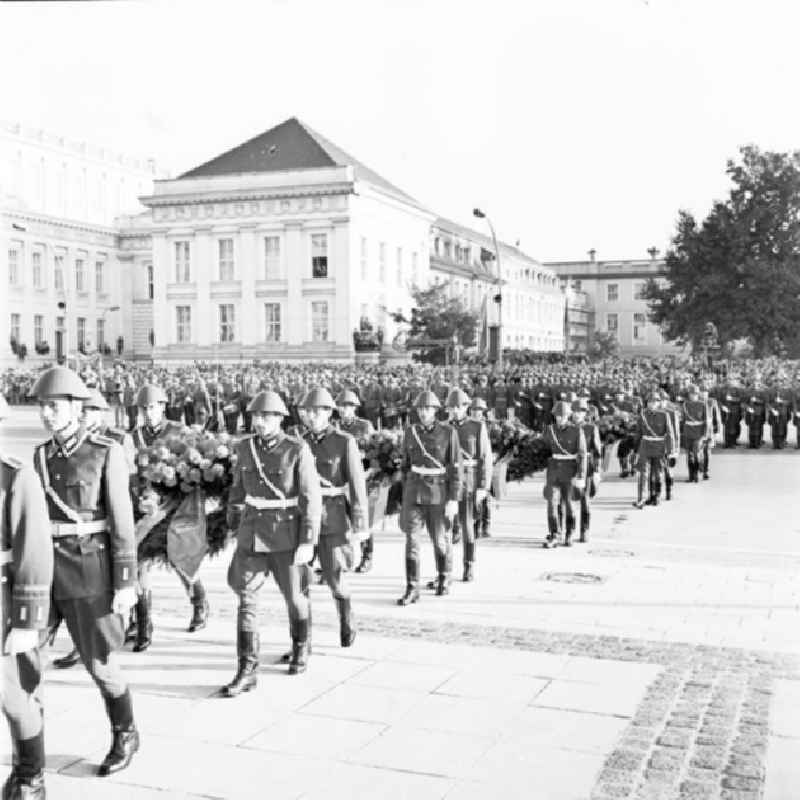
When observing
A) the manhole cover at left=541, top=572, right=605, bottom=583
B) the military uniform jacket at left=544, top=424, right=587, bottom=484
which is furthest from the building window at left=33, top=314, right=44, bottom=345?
the manhole cover at left=541, top=572, right=605, bottom=583

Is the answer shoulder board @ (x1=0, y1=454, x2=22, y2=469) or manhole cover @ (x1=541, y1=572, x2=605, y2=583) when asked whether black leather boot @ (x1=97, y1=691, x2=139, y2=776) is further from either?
manhole cover @ (x1=541, y1=572, x2=605, y2=583)

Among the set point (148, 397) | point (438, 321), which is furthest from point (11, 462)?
point (438, 321)

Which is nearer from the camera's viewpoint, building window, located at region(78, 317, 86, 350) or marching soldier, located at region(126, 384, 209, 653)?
marching soldier, located at region(126, 384, 209, 653)

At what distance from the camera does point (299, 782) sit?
5.46 meters

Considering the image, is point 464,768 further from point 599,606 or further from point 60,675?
point 599,606

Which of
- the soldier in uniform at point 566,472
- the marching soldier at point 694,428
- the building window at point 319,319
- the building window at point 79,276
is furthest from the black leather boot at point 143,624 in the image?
the building window at point 79,276

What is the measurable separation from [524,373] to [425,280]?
1371 inches

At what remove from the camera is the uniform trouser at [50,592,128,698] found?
568cm

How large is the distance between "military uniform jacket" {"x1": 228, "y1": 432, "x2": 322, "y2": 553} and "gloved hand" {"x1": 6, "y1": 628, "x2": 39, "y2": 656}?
7.74ft

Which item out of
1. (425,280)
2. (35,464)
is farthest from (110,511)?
(425,280)

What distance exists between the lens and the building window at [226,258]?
61469 millimetres

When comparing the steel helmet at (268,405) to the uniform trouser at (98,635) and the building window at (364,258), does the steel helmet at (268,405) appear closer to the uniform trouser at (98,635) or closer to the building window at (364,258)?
the uniform trouser at (98,635)

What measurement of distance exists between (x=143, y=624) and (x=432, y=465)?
3194mm

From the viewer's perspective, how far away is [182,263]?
6275cm
